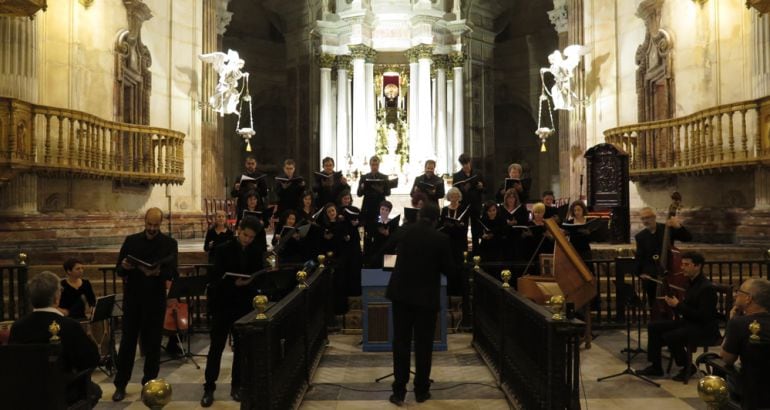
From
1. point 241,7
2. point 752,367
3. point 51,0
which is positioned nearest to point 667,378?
point 752,367

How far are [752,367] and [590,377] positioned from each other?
9.28 feet

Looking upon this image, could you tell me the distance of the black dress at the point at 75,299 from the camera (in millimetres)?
7277

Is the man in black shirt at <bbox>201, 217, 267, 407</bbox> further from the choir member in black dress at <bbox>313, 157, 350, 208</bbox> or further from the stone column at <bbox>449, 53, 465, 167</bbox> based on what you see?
the stone column at <bbox>449, 53, 465, 167</bbox>

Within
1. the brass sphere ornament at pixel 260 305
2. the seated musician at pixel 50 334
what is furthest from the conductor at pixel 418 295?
the seated musician at pixel 50 334

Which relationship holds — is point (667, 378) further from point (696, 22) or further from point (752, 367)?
point (696, 22)

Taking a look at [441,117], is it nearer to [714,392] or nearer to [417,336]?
[417,336]

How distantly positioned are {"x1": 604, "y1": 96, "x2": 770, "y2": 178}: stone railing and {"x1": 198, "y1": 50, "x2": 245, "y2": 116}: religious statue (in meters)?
10.3

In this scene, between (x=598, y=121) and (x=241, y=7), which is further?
(x=241, y=7)

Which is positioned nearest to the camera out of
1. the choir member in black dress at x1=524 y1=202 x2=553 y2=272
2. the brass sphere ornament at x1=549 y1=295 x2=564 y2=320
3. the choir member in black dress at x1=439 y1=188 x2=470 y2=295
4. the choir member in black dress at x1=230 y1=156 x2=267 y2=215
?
the brass sphere ornament at x1=549 y1=295 x2=564 y2=320

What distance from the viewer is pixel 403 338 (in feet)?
21.5

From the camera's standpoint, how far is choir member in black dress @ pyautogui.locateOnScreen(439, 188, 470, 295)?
1020 cm

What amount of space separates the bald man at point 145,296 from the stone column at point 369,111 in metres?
17.2

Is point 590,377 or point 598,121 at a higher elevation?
point 598,121

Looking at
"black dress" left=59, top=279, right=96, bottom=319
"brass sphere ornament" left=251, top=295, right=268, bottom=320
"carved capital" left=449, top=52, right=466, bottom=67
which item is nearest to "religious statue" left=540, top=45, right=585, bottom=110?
"carved capital" left=449, top=52, right=466, bottom=67
